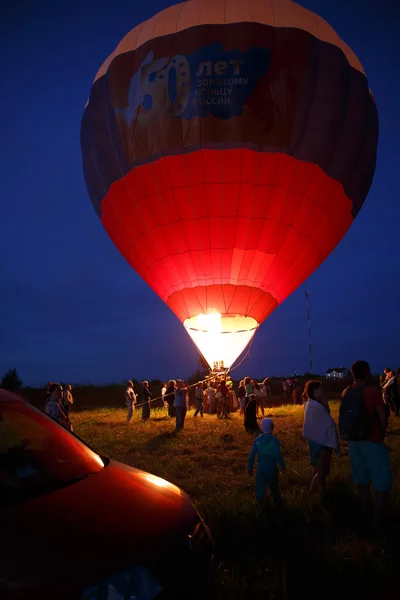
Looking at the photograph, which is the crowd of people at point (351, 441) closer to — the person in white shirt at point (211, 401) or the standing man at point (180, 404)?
the standing man at point (180, 404)

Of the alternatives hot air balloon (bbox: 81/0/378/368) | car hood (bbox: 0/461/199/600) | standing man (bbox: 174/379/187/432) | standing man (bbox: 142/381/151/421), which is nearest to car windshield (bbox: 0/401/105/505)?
car hood (bbox: 0/461/199/600)

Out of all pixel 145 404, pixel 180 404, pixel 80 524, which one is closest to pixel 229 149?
pixel 180 404

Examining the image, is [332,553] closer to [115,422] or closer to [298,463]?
[298,463]

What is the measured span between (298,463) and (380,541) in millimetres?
3633

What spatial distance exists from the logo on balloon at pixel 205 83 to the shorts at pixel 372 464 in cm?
1153

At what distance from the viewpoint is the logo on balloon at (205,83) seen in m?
13.6

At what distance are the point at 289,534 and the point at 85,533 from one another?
286cm

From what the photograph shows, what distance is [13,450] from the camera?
3.20m

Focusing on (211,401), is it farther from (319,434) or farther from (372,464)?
(372,464)

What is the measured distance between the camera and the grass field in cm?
345

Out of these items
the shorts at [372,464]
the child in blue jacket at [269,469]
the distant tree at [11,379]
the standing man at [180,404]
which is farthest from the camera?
the distant tree at [11,379]

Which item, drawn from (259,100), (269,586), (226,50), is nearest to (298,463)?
(269,586)

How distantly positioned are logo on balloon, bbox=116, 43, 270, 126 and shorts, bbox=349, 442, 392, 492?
37.8 ft

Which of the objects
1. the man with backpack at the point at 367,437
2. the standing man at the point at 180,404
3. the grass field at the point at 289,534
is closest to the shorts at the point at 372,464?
the man with backpack at the point at 367,437
